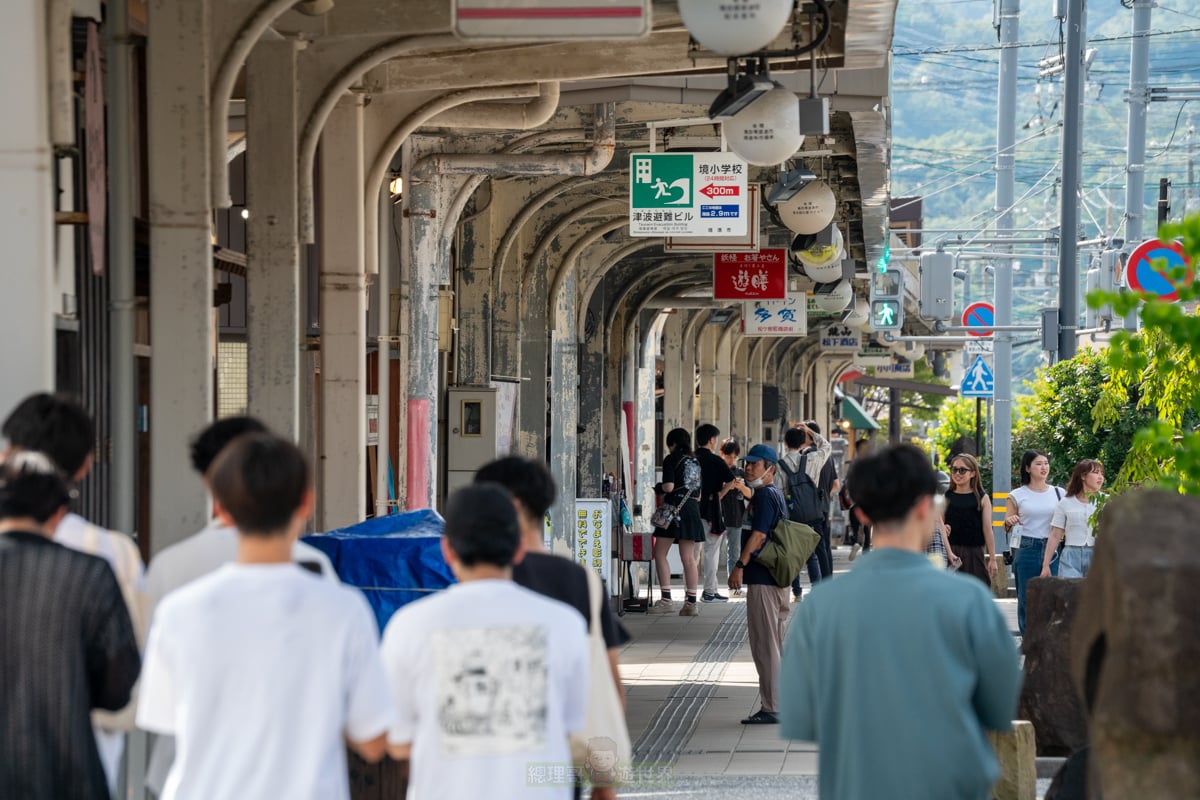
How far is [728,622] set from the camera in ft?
55.5

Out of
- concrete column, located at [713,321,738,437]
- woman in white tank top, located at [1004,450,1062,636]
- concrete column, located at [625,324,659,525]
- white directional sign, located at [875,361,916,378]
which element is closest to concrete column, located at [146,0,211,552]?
woman in white tank top, located at [1004,450,1062,636]

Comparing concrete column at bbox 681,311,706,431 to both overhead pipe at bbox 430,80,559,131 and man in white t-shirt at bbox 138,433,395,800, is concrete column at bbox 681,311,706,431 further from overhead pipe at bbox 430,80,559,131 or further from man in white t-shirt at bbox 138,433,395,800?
man in white t-shirt at bbox 138,433,395,800

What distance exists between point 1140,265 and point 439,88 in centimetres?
748

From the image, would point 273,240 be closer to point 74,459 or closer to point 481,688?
point 74,459

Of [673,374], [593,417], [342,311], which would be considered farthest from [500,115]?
[673,374]

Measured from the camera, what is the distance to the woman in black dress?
58.8ft

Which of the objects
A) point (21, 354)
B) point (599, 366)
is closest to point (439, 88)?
point (21, 354)

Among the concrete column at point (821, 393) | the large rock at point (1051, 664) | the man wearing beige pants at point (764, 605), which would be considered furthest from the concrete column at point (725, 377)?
the large rock at point (1051, 664)

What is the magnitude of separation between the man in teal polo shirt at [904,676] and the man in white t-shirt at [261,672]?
3.87 feet

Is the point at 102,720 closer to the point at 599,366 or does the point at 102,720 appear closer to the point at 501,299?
the point at 501,299

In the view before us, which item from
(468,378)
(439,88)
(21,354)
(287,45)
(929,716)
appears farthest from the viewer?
(468,378)

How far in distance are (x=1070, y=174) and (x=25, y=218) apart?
529 inches

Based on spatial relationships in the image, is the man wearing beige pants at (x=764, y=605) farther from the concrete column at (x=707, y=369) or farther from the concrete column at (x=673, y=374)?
the concrete column at (x=707, y=369)

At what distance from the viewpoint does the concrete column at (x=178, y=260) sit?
7.34 m
